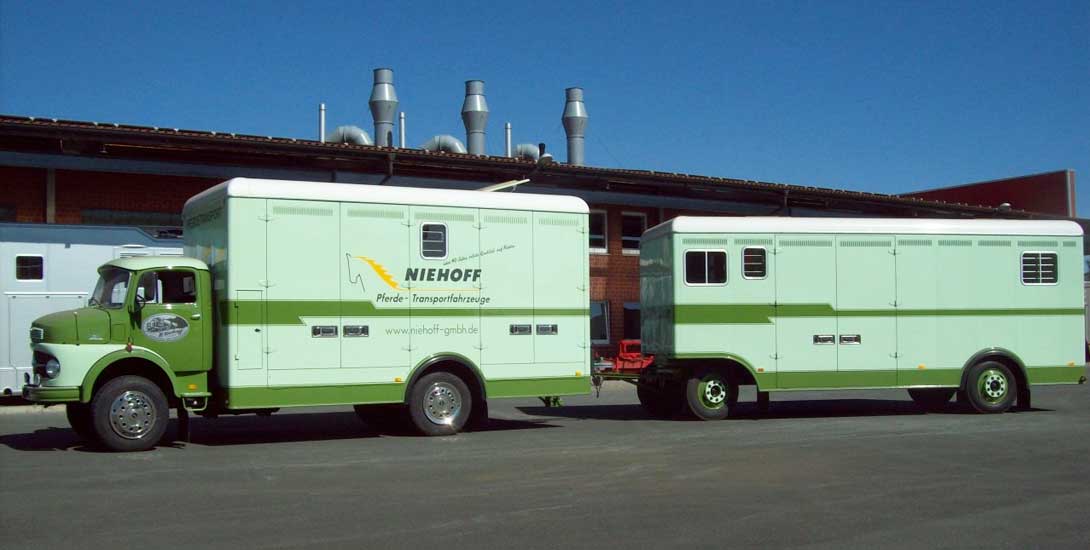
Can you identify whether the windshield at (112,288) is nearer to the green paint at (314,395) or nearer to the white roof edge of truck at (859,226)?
the green paint at (314,395)

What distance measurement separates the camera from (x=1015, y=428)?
1500 centimetres

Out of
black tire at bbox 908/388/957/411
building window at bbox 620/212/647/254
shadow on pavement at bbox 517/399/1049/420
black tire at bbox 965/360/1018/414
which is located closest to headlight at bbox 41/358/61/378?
shadow on pavement at bbox 517/399/1049/420

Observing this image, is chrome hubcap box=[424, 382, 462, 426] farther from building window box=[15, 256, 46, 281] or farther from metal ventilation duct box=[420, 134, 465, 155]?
metal ventilation duct box=[420, 134, 465, 155]

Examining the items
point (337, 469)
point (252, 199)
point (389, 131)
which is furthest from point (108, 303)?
point (389, 131)

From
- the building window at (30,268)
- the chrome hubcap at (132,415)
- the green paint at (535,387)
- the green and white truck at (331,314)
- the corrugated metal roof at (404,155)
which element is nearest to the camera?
the chrome hubcap at (132,415)

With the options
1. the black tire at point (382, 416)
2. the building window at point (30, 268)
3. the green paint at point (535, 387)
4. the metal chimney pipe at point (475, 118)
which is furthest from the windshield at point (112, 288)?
the metal chimney pipe at point (475, 118)

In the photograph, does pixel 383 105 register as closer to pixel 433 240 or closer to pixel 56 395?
pixel 433 240

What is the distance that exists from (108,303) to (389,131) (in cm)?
2249

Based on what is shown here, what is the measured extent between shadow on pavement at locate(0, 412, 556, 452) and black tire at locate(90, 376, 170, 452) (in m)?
0.40

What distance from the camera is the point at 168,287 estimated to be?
43.1 ft

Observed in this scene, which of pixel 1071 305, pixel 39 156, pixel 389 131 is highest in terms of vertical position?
pixel 389 131

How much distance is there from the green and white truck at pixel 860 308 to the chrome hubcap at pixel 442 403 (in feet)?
12.7

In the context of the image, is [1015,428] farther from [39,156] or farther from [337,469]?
[39,156]

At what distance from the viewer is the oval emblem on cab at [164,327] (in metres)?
12.9
